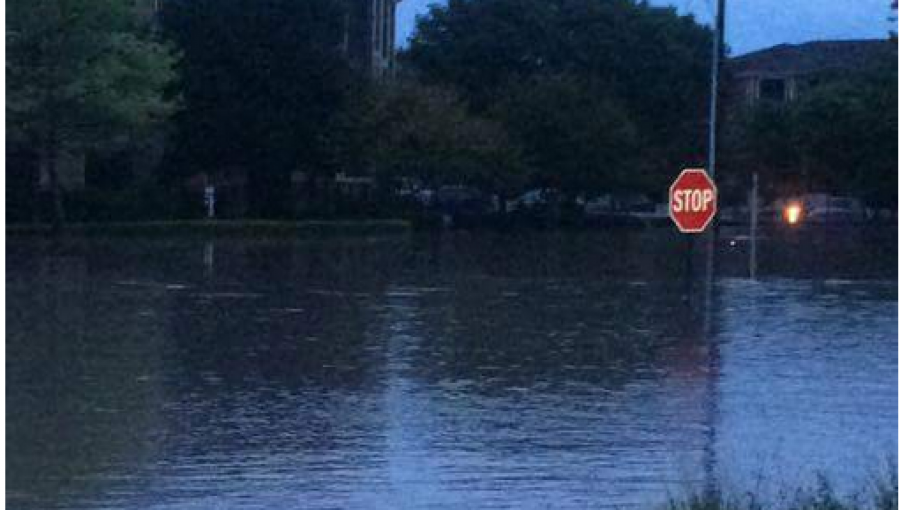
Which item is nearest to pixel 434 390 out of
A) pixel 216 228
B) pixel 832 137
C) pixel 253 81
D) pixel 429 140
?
pixel 216 228

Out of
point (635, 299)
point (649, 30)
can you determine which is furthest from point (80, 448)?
point (649, 30)

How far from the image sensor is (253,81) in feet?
196

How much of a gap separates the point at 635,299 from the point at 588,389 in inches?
469

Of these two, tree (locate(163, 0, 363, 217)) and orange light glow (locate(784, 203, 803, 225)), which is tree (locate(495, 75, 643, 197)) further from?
tree (locate(163, 0, 363, 217))

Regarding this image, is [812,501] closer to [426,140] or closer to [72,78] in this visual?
[72,78]

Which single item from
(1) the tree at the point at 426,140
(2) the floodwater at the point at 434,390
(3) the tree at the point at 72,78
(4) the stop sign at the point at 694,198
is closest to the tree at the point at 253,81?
(1) the tree at the point at 426,140

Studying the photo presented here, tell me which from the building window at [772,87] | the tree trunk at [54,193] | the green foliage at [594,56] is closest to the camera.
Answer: the tree trunk at [54,193]

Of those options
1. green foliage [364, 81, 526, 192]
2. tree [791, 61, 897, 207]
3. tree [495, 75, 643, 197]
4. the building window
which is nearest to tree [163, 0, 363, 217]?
green foliage [364, 81, 526, 192]

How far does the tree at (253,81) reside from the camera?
5956 centimetres

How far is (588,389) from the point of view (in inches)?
630

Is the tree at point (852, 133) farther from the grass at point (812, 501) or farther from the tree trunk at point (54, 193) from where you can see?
the grass at point (812, 501)

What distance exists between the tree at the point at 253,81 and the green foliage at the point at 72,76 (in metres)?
8.20

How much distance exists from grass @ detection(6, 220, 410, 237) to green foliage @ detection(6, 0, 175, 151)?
243 centimetres

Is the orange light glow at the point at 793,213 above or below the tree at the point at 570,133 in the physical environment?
below
